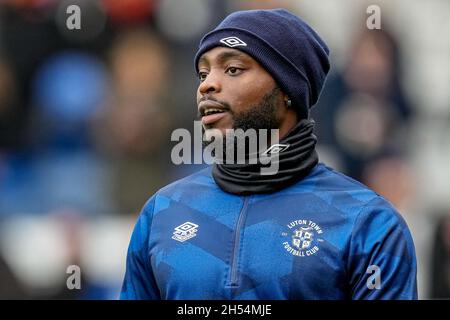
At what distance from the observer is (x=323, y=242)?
382cm

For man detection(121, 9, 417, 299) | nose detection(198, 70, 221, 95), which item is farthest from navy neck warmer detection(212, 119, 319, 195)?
nose detection(198, 70, 221, 95)

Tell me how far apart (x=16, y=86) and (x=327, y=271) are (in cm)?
552

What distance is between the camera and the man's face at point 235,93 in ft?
13.1

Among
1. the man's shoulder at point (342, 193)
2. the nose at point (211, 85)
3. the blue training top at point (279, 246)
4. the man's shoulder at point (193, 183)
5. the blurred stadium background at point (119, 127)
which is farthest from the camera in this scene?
the blurred stadium background at point (119, 127)

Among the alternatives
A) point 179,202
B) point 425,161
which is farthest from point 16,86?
point 179,202

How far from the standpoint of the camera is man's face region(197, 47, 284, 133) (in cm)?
398

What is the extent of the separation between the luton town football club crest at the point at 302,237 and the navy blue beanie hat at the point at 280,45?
1.53 feet

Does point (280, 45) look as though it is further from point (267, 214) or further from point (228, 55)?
point (267, 214)

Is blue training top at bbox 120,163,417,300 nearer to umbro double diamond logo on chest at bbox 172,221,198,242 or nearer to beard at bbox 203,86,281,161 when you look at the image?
umbro double diamond logo on chest at bbox 172,221,198,242

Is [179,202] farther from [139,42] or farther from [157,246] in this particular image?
[139,42]

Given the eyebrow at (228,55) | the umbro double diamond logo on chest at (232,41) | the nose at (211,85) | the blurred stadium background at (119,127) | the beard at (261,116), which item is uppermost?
the umbro double diamond logo on chest at (232,41)

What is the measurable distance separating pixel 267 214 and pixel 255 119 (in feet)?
1.12

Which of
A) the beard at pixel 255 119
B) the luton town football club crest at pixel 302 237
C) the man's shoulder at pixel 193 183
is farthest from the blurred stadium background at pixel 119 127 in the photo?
→ the luton town football club crest at pixel 302 237

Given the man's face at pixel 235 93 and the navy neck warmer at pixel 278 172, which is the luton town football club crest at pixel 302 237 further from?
the man's face at pixel 235 93
